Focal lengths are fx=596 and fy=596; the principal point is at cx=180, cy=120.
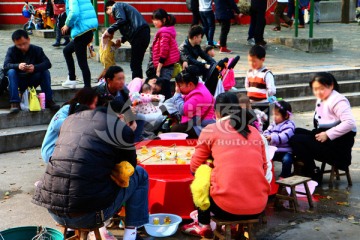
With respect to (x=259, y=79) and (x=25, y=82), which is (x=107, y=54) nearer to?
(x=25, y=82)

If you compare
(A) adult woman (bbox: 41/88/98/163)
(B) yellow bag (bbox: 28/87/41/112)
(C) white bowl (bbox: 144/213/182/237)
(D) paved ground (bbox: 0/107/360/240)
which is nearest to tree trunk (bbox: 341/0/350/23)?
(D) paved ground (bbox: 0/107/360/240)

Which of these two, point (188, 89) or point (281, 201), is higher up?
point (188, 89)

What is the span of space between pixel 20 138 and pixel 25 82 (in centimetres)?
87

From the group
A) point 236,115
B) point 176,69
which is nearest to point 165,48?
point 176,69

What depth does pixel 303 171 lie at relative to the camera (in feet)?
23.1

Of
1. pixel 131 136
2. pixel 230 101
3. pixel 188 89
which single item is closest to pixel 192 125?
pixel 188 89

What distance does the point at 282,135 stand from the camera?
6977mm

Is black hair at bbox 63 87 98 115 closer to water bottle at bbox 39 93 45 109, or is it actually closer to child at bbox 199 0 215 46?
water bottle at bbox 39 93 45 109

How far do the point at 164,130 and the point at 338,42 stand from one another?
978cm

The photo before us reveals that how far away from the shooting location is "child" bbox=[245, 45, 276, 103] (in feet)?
26.5

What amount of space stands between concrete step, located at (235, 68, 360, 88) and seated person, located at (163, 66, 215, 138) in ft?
11.7

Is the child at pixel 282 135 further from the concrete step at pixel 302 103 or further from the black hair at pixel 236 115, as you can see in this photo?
the concrete step at pixel 302 103

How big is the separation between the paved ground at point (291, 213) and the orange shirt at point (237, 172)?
2.81 feet

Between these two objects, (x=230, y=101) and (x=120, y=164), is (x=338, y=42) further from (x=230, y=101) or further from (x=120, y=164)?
(x=120, y=164)
